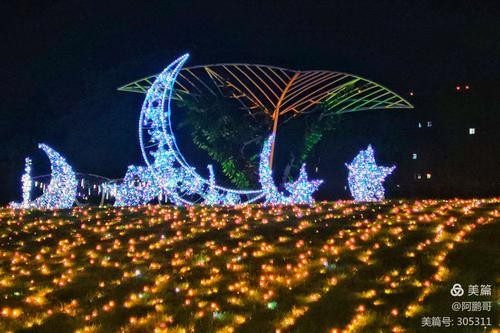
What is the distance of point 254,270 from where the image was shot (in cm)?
→ 892

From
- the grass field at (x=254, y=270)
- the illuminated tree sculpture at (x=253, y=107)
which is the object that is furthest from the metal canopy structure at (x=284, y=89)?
the grass field at (x=254, y=270)

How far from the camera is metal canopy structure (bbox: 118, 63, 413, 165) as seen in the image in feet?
74.5

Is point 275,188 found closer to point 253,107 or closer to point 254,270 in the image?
point 253,107

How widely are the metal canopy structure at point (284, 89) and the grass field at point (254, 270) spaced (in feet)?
33.2

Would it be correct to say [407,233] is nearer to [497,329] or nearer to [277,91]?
[497,329]

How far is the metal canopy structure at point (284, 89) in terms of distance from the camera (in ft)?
74.5

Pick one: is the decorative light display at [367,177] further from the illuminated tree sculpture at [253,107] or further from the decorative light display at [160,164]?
the illuminated tree sculpture at [253,107]

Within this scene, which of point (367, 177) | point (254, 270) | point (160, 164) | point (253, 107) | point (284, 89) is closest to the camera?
point (254, 270)

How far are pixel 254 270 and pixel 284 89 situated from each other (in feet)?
52.2

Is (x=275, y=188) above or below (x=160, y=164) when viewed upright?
below

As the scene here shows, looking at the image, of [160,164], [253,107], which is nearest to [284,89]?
[253,107]

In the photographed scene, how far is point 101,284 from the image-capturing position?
28.7ft

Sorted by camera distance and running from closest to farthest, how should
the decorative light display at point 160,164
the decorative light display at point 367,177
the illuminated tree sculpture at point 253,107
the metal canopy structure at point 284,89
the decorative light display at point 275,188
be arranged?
the decorative light display at point 160,164
the decorative light display at point 367,177
the decorative light display at point 275,188
the metal canopy structure at point 284,89
the illuminated tree sculpture at point 253,107

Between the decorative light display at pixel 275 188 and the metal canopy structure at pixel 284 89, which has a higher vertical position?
the metal canopy structure at pixel 284 89
